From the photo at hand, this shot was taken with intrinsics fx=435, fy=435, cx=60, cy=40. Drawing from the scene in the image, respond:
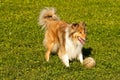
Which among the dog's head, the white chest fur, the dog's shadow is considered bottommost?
the dog's shadow

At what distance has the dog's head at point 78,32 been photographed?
12062mm

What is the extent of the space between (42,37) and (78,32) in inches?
196

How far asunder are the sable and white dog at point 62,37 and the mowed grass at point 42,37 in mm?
313

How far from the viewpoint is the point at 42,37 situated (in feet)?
55.6

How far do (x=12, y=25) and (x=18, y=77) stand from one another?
774cm

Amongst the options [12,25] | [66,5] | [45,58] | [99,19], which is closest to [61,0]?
[66,5]

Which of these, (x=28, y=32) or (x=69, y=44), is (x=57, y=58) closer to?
(x=69, y=44)

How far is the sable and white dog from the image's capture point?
1217 cm

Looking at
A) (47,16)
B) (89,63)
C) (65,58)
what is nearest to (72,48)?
(65,58)

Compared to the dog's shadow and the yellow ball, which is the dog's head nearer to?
the yellow ball

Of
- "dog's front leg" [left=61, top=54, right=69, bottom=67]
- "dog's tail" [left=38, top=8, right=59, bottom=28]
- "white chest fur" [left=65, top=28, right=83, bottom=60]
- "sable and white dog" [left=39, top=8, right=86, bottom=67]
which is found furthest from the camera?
"dog's tail" [left=38, top=8, right=59, bottom=28]

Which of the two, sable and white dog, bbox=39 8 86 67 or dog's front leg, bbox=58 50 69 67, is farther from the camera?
dog's front leg, bbox=58 50 69 67

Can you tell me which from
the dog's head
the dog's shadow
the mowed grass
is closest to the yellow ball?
the mowed grass

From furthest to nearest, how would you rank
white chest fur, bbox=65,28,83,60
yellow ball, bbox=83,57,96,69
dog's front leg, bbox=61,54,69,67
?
dog's front leg, bbox=61,54,69,67
yellow ball, bbox=83,57,96,69
white chest fur, bbox=65,28,83,60
